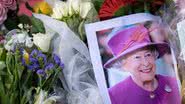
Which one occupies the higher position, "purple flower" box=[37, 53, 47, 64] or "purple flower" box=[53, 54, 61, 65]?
"purple flower" box=[37, 53, 47, 64]

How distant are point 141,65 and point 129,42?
7cm

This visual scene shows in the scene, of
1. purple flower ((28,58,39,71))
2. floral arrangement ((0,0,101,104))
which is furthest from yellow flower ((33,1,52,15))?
purple flower ((28,58,39,71))

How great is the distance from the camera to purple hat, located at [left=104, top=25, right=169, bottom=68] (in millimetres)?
961

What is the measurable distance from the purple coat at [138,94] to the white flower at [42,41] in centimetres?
19

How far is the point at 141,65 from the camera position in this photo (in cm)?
95

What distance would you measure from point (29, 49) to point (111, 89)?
0.76 feet

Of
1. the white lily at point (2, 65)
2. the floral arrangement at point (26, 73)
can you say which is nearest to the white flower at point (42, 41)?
the floral arrangement at point (26, 73)

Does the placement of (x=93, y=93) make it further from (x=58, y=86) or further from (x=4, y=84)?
(x=4, y=84)

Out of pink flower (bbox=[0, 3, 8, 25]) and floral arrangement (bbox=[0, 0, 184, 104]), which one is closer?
floral arrangement (bbox=[0, 0, 184, 104])

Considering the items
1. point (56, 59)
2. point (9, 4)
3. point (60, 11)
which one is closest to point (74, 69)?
point (56, 59)

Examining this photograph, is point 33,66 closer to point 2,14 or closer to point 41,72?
point 41,72

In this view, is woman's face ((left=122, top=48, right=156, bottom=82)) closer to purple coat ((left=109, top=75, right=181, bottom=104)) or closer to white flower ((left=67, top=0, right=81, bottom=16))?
purple coat ((left=109, top=75, right=181, bottom=104))

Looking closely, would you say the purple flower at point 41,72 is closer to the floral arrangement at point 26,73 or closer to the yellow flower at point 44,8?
the floral arrangement at point 26,73

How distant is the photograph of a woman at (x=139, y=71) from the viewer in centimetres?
94
